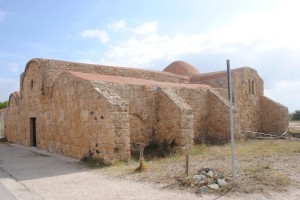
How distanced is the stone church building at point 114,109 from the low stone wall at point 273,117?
14 cm

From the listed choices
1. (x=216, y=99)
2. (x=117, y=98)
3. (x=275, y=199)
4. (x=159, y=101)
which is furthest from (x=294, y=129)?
(x=275, y=199)

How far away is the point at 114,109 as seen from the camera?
8.73 m

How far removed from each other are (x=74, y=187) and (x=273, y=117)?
612 inches

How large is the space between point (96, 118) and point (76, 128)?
1.82 metres

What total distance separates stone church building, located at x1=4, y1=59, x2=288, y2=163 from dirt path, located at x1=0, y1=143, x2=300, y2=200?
4.26 ft

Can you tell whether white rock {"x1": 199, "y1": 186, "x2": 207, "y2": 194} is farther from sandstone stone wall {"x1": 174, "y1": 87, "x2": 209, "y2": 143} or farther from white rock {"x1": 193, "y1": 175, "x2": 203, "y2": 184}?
sandstone stone wall {"x1": 174, "y1": 87, "x2": 209, "y2": 143}

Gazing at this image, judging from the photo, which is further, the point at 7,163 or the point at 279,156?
the point at 7,163

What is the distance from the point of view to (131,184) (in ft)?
21.0

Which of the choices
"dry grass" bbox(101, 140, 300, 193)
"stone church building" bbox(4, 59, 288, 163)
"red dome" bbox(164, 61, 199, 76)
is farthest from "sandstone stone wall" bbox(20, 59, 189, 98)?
"red dome" bbox(164, 61, 199, 76)

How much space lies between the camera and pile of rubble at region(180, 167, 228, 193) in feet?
18.3

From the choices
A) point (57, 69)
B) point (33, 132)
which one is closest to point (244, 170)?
point (57, 69)

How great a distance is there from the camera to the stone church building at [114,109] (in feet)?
29.6

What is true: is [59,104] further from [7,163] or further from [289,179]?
[289,179]

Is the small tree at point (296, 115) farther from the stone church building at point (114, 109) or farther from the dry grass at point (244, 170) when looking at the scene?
the dry grass at point (244, 170)
